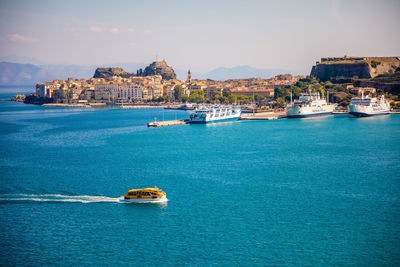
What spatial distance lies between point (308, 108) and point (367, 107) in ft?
22.2

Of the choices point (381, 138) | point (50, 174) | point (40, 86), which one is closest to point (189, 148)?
point (50, 174)

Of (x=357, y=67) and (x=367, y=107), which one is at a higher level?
(x=357, y=67)

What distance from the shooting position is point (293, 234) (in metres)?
13.8

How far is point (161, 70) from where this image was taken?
15200cm

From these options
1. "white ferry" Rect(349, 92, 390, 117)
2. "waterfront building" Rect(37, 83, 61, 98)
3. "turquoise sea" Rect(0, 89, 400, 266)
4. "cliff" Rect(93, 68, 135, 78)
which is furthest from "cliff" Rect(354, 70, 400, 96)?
"cliff" Rect(93, 68, 135, 78)

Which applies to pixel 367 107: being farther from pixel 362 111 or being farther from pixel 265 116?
pixel 265 116

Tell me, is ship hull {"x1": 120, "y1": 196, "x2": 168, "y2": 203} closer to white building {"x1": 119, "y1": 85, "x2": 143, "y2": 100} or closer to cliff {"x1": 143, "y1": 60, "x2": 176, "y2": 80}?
white building {"x1": 119, "y1": 85, "x2": 143, "y2": 100}

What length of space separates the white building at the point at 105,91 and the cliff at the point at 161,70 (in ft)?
158

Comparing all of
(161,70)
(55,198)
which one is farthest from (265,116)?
(161,70)

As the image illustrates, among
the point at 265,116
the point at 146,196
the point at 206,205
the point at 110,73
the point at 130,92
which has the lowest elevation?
the point at 206,205

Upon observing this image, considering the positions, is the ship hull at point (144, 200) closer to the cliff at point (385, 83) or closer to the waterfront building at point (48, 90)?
the cliff at point (385, 83)

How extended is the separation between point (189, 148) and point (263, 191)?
12393 millimetres

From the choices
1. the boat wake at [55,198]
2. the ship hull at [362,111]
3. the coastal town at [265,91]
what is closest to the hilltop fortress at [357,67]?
the coastal town at [265,91]

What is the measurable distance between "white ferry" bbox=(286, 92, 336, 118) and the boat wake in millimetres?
38438
